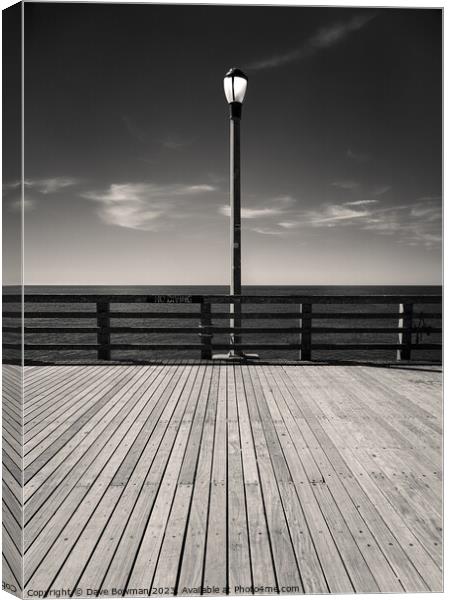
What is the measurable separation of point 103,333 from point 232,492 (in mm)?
4055

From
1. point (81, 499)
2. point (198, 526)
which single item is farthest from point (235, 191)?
point (198, 526)

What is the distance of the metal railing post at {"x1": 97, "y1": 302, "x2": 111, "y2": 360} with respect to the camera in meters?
5.62

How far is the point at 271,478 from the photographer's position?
217 cm

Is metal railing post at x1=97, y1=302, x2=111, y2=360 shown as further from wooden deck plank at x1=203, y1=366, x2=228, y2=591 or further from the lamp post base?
wooden deck plank at x1=203, y1=366, x2=228, y2=591

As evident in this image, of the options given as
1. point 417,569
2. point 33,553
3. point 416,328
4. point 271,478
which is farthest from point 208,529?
point 416,328

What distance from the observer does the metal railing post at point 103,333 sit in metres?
5.62

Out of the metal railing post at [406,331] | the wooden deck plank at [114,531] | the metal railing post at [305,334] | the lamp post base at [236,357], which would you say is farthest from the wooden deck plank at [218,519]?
the metal railing post at [406,331]

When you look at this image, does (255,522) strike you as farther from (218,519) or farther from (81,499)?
(81,499)

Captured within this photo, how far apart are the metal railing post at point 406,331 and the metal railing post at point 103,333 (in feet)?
13.4

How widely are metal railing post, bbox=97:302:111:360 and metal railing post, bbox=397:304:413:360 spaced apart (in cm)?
410

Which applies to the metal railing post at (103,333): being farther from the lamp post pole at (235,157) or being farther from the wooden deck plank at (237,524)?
the wooden deck plank at (237,524)

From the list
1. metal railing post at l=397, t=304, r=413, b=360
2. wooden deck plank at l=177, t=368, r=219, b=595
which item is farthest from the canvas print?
metal railing post at l=397, t=304, r=413, b=360

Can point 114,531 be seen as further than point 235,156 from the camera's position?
No

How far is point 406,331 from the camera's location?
218 inches
